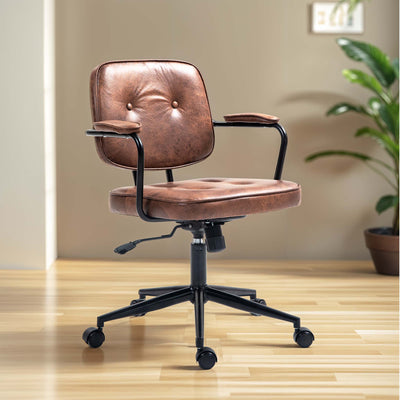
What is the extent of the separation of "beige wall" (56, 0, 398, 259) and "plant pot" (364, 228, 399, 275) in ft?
1.27

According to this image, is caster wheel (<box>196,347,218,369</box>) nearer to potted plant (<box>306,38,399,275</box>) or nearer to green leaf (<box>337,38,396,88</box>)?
potted plant (<box>306,38,399,275</box>)

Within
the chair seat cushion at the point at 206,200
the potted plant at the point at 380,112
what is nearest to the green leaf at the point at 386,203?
the potted plant at the point at 380,112

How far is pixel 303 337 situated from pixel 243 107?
1796 millimetres

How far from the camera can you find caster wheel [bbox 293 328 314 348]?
6.99ft

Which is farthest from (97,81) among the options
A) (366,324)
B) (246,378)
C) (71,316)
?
(366,324)

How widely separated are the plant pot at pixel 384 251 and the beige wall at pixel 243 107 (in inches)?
15.2

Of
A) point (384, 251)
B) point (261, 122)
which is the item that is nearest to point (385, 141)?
point (384, 251)

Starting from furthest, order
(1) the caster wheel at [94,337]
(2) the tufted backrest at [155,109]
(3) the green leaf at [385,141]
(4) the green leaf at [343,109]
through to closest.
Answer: (4) the green leaf at [343,109], (3) the green leaf at [385,141], (2) the tufted backrest at [155,109], (1) the caster wheel at [94,337]

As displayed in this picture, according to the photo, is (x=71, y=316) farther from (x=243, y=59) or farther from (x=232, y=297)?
(x=243, y=59)

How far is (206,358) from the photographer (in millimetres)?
1926

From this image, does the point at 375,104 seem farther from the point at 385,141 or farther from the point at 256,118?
the point at 256,118

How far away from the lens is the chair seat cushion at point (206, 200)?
193 centimetres

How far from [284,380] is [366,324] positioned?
67 cm

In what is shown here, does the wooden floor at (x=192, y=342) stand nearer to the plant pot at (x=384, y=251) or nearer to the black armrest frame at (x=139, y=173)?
the plant pot at (x=384, y=251)
